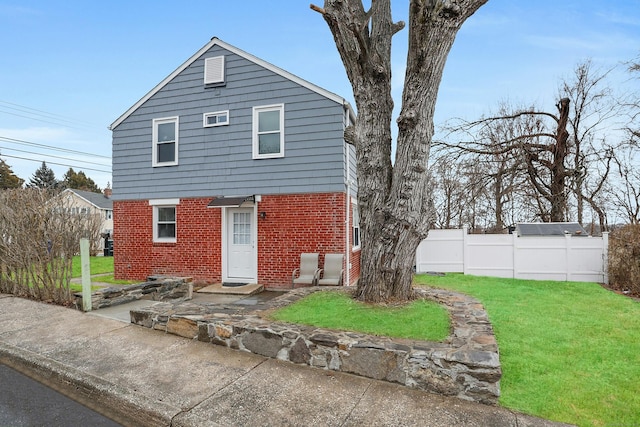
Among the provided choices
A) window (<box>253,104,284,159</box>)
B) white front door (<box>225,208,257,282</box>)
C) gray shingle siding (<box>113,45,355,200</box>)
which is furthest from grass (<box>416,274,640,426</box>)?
window (<box>253,104,284,159</box>)

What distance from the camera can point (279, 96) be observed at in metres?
9.36

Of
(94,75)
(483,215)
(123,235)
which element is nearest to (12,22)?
(94,75)

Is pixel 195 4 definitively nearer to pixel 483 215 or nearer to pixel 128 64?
pixel 128 64

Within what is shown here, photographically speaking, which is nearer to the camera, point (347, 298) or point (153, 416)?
point (153, 416)

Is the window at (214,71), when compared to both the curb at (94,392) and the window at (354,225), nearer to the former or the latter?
the window at (354,225)

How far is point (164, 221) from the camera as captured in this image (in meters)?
10.6

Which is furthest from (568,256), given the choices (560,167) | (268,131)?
(268,131)

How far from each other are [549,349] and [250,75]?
9118 millimetres

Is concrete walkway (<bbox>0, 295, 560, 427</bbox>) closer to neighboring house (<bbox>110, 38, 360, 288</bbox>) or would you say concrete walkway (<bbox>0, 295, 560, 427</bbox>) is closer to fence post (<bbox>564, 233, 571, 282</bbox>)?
neighboring house (<bbox>110, 38, 360, 288</bbox>)

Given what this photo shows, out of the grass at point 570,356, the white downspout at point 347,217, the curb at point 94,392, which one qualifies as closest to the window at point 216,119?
the white downspout at point 347,217

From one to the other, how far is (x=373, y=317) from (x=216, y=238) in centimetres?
642

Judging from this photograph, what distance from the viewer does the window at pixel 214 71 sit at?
9836 millimetres

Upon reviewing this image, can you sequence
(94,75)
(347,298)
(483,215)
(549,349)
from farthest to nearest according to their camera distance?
1. (483,215)
2. (94,75)
3. (347,298)
4. (549,349)

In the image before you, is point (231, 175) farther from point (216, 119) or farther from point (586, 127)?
point (586, 127)
